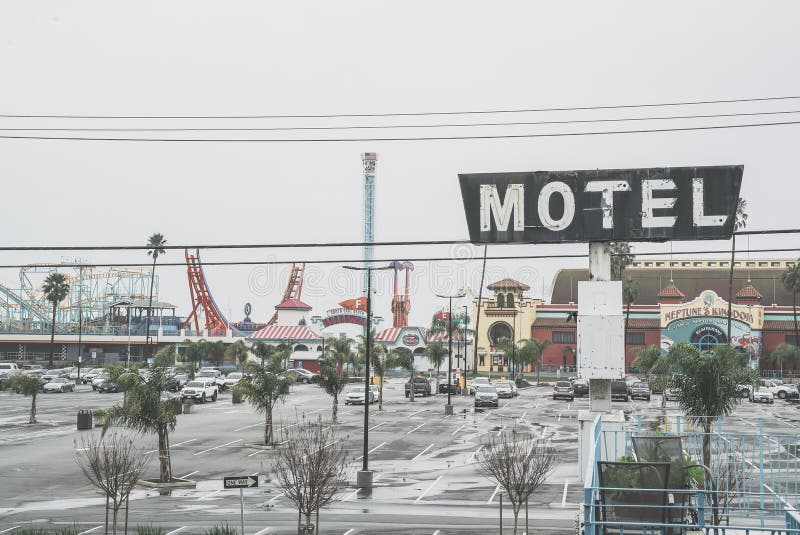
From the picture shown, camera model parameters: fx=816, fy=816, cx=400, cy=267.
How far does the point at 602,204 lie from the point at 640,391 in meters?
54.1

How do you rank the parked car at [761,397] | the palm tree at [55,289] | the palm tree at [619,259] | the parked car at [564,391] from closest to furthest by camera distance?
the parked car at [761,397], the parked car at [564,391], the palm tree at [619,259], the palm tree at [55,289]

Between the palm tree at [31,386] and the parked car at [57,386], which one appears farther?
the parked car at [57,386]

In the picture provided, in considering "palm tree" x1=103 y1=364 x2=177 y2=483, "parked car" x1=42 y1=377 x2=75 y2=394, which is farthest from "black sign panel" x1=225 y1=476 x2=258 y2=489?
"parked car" x1=42 y1=377 x2=75 y2=394

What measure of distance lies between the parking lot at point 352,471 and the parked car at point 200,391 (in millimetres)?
1763

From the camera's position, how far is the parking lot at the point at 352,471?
25.5 metres

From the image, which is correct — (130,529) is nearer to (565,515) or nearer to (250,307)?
(565,515)

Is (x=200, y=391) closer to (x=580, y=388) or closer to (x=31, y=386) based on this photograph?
(x=31, y=386)

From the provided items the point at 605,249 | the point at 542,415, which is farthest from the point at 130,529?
the point at 542,415

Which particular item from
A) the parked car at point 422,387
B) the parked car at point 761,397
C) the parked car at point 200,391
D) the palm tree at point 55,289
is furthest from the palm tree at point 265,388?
the palm tree at point 55,289

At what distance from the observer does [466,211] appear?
18781 millimetres

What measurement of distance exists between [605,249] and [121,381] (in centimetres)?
2004

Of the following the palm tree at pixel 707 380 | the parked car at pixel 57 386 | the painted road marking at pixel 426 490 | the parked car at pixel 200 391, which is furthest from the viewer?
the parked car at pixel 57 386

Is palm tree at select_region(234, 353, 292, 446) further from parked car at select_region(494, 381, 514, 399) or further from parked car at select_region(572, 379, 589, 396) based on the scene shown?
parked car at select_region(572, 379, 589, 396)

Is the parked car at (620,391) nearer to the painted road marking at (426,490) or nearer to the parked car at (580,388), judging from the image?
the parked car at (580,388)
